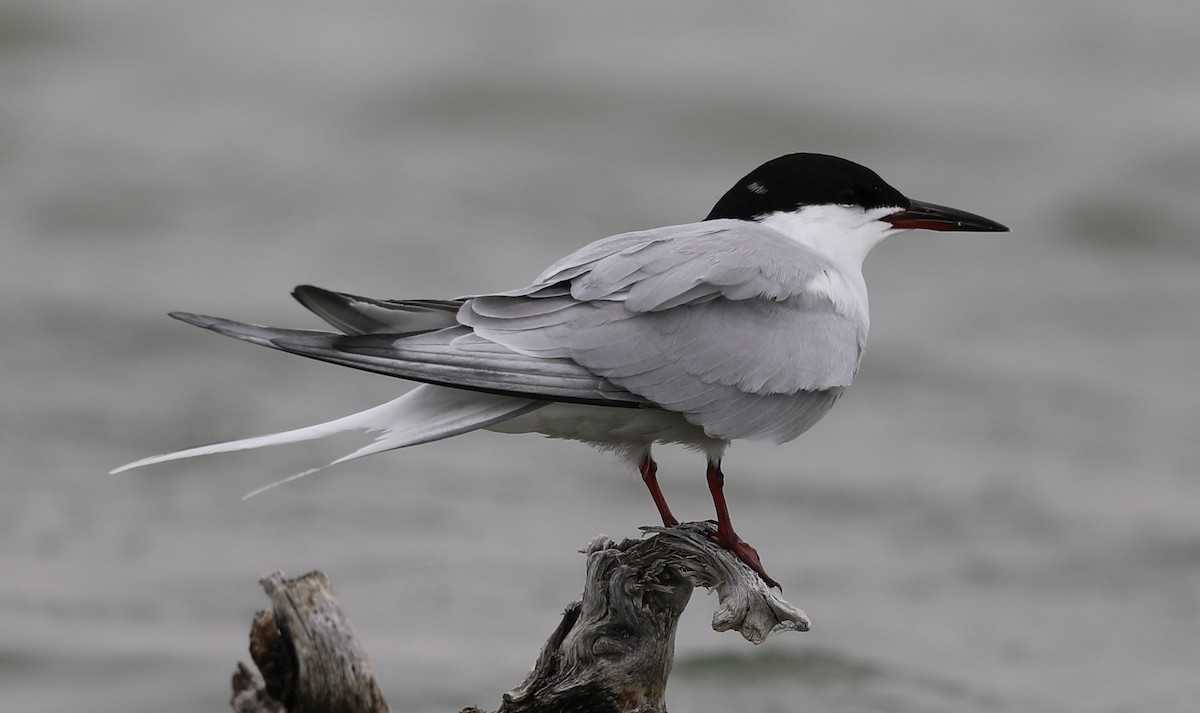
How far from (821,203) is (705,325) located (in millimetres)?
897

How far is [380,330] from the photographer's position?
15.3 ft

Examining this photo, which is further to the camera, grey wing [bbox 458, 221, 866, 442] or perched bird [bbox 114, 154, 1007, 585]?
grey wing [bbox 458, 221, 866, 442]

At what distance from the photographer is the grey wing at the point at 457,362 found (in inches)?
173

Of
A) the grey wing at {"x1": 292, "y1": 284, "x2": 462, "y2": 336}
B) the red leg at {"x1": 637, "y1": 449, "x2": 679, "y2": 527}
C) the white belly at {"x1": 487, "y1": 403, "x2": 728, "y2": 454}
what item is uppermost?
the grey wing at {"x1": 292, "y1": 284, "x2": 462, "y2": 336}

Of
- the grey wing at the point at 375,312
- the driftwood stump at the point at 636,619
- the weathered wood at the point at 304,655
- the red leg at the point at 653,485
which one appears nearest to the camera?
the weathered wood at the point at 304,655

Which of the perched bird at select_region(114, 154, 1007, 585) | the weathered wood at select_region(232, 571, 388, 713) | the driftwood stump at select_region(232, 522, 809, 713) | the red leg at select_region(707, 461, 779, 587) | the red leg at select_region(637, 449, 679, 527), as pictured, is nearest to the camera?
the weathered wood at select_region(232, 571, 388, 713)

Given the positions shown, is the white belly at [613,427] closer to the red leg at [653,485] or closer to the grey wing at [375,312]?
the red leg at [653,485]

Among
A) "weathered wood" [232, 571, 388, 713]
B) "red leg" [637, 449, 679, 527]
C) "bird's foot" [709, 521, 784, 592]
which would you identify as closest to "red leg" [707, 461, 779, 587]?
"bird's foot" [709, 521, 784, 592]

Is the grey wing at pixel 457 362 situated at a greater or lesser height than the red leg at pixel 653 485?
greater

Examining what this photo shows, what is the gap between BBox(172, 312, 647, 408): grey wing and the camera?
4.41 meters

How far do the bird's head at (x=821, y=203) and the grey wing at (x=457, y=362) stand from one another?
121 cm

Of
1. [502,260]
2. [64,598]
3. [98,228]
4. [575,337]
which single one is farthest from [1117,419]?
[575,337]

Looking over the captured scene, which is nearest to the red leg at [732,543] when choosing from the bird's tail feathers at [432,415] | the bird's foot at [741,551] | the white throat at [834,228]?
the bird's foot at [741,551]

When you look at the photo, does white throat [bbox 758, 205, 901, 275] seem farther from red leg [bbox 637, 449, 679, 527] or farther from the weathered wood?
the weathered wood
